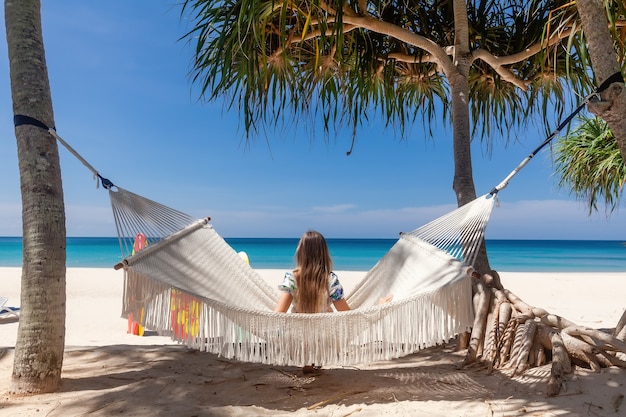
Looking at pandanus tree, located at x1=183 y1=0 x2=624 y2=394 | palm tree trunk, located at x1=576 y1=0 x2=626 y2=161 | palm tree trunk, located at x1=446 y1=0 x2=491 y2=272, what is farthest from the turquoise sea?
palm tree trunk, located at x1=576 y1=0 x2=626 y2=161

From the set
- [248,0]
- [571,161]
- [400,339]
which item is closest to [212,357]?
[400,339]

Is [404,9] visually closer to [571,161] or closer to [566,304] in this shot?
[566,304]

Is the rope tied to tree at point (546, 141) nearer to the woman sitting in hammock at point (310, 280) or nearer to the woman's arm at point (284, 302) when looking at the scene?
the woman sitting in hammock at point (310, 280)

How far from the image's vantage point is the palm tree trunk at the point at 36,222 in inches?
57.6

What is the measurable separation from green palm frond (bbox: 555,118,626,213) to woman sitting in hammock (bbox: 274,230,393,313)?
15.5 feet

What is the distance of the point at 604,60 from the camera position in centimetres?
160

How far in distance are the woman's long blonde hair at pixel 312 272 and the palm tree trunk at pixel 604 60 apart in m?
1.08

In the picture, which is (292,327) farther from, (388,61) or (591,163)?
(591,163)

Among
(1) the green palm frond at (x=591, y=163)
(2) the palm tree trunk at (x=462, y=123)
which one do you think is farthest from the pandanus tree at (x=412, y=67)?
(1) the green palm frond at (x=591, y=163)

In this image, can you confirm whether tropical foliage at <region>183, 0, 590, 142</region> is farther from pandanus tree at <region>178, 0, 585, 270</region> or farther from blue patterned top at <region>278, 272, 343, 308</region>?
blue patterned top at <region>278, 272, 343, 308</region>

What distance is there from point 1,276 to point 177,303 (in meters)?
7.15

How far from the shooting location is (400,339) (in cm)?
144

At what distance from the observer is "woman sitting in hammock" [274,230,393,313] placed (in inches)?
64.3

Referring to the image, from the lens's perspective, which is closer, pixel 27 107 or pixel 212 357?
pixel 27 107
